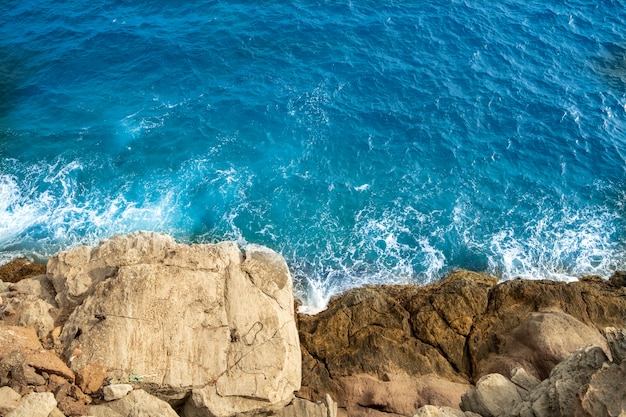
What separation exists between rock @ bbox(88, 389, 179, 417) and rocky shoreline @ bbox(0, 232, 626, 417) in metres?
0.07

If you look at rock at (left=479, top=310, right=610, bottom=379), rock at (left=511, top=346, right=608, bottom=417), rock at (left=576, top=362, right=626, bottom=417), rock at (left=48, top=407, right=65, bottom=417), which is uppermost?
rock at (left=576, top=362, right=626, bottom=417)

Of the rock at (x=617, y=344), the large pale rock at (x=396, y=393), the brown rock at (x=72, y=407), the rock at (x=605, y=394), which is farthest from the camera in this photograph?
the large pale rock at (x=396, y=393)

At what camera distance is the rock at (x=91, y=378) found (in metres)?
23.6

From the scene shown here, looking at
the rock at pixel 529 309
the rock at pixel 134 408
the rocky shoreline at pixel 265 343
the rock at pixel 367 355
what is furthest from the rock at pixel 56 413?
the rock at pixel 529 309

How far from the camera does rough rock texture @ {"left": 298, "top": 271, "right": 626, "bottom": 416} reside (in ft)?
90.3

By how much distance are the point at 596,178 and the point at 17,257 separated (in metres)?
52.4

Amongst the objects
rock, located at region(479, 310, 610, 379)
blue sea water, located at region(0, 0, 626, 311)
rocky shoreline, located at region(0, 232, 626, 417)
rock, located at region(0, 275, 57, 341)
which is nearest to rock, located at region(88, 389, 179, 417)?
rocky shoreline, located at region(0, 232, 626, 417)

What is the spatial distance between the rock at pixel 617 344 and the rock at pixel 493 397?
5.03 m

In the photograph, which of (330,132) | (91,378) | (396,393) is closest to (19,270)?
(91,378)

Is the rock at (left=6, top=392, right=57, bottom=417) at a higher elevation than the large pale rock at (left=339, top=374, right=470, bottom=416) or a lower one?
higher

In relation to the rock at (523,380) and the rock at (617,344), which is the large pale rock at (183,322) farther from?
the rock at (617,344)

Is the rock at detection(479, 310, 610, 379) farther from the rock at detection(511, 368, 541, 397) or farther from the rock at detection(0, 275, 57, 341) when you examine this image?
the rock at detection(0, 275, 57, 341)

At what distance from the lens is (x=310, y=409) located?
1008 inches

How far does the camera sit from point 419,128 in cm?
5081
